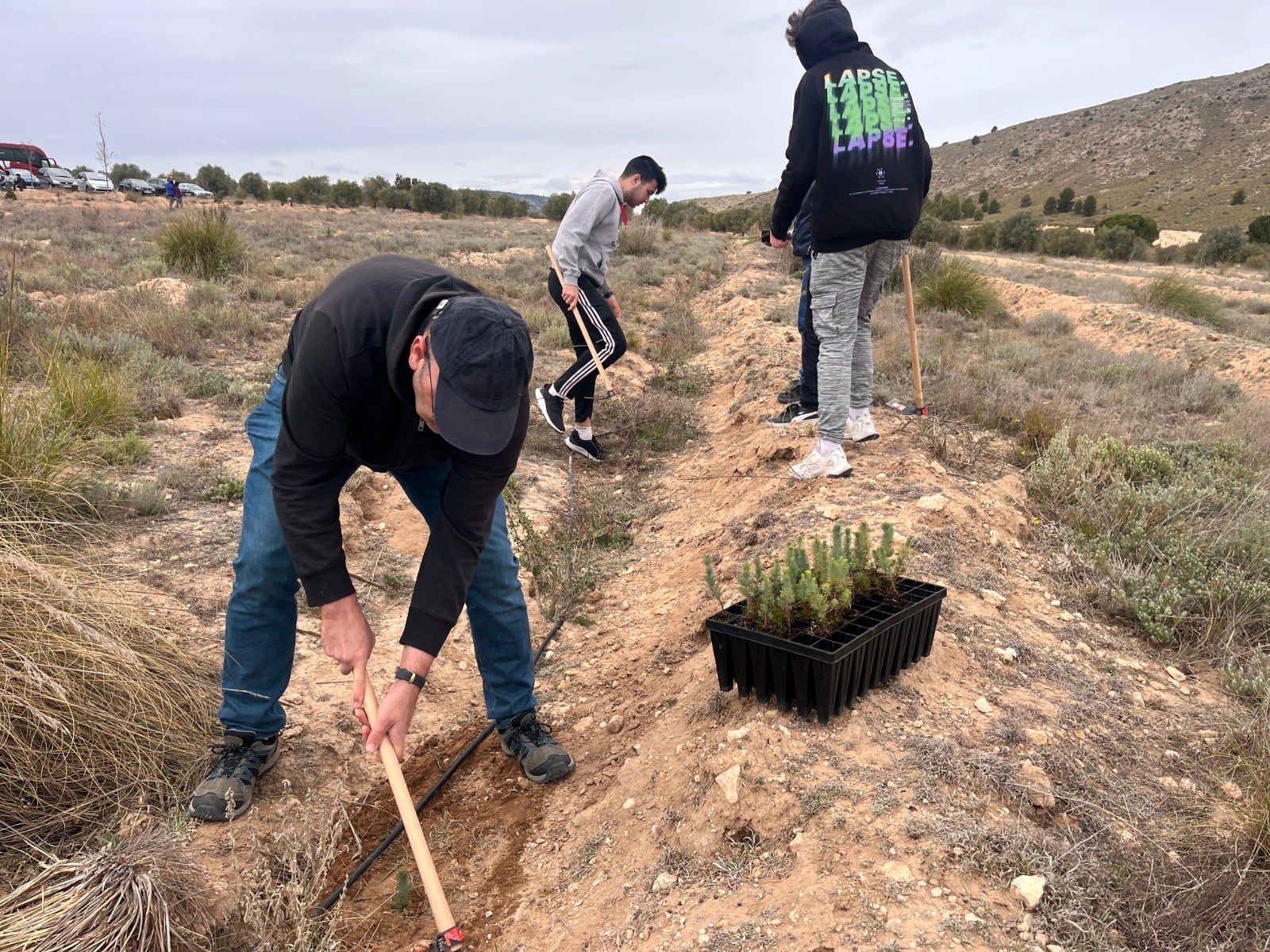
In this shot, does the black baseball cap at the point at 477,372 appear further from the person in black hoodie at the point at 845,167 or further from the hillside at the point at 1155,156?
the hillside at the point at 1155,156

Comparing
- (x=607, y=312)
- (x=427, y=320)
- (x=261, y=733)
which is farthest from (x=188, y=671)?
(x=607, y=312)

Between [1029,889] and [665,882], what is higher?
[1029,889]

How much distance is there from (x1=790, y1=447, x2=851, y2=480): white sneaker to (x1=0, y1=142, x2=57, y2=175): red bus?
4455cm

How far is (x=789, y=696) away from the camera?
96.3 inches

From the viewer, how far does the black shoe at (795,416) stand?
531 centimetres

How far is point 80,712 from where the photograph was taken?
233 cm

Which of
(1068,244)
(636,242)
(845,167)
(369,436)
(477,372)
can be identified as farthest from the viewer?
(1068,244)

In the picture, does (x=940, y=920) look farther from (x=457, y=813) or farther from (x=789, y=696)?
(x=457, y=813)

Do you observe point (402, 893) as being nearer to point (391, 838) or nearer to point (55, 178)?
point (391, 838)

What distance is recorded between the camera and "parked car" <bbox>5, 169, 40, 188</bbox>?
33.9 m

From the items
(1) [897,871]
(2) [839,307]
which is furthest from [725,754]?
(2) [839,307]

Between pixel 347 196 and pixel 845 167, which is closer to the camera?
pixel 845 167

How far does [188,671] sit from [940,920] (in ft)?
8.00

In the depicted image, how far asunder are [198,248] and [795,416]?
9123 mm
